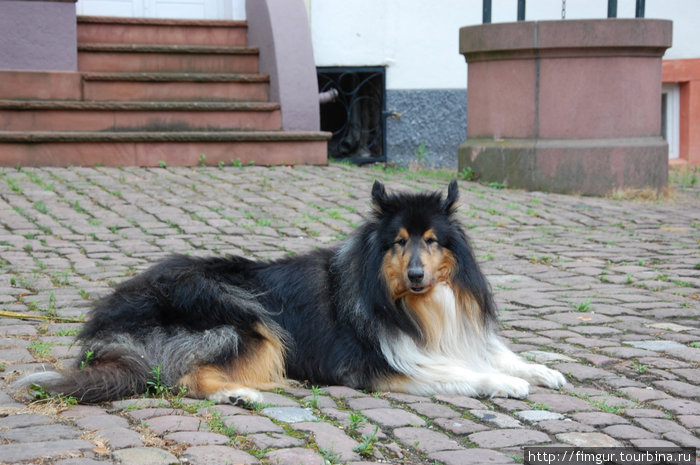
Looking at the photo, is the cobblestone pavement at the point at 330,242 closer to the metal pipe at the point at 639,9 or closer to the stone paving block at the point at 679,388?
the stone paving block at the point at 679,388

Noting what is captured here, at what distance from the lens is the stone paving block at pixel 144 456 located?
327cm

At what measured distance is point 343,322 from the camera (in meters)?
4.64

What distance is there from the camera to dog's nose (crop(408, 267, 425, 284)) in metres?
4.35

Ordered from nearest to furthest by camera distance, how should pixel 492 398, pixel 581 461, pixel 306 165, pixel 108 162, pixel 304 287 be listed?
pixel 581 461, pixel 492 398, pixel 304 287, pixel 108 162, pixel 306 165

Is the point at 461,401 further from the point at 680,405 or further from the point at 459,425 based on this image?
the point at 680,405

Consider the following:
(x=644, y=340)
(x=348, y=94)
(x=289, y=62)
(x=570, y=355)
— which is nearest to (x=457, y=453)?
(x=570, y=355)

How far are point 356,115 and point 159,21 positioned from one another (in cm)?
350

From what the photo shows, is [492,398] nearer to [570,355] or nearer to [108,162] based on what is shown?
[570,355]

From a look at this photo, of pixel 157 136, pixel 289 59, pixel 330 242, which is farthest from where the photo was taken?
pixel 289 59

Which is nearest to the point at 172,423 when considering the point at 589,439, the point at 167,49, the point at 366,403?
the point at 366,403

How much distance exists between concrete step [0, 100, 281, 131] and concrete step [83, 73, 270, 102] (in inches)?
15.2

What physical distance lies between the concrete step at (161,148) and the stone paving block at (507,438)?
751 cm

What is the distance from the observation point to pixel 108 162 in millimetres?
10539

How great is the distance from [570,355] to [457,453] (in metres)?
1.83
